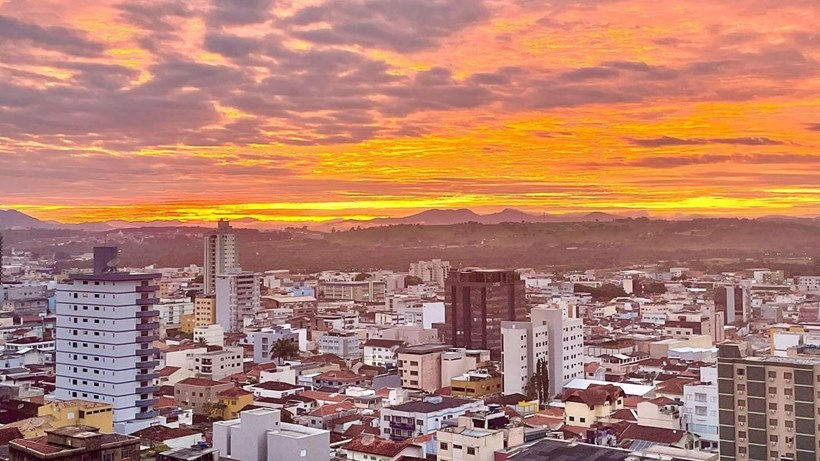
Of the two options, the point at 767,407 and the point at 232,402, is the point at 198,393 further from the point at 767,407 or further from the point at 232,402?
the point at 767,407

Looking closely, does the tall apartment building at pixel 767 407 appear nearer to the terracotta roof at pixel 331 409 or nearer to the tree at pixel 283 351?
the terracotta roof at pixel 331 409

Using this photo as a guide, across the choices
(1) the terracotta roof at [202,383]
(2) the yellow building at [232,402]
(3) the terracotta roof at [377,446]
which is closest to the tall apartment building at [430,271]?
(1) the terracotta roof at [202,383]

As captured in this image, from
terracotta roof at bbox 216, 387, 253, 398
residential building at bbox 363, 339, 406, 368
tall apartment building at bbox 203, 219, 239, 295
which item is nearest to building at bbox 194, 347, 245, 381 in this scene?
residential building at bbox 363, 339, 406, 368

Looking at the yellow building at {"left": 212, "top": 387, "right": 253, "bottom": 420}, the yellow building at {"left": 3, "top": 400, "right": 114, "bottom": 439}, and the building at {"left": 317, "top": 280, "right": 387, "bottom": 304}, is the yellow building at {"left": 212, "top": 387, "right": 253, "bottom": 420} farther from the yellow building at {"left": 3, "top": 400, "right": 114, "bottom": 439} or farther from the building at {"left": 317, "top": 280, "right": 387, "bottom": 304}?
the building at {"left": 317, "top": 280, "right": 387, "bottom": 304}

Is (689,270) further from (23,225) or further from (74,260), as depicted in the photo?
(23,225)

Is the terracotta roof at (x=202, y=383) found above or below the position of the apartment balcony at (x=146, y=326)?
below

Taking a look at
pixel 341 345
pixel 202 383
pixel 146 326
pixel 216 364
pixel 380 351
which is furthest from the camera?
pixel 341 345

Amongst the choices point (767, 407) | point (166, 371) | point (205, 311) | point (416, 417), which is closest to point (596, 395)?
point (416, 417)
